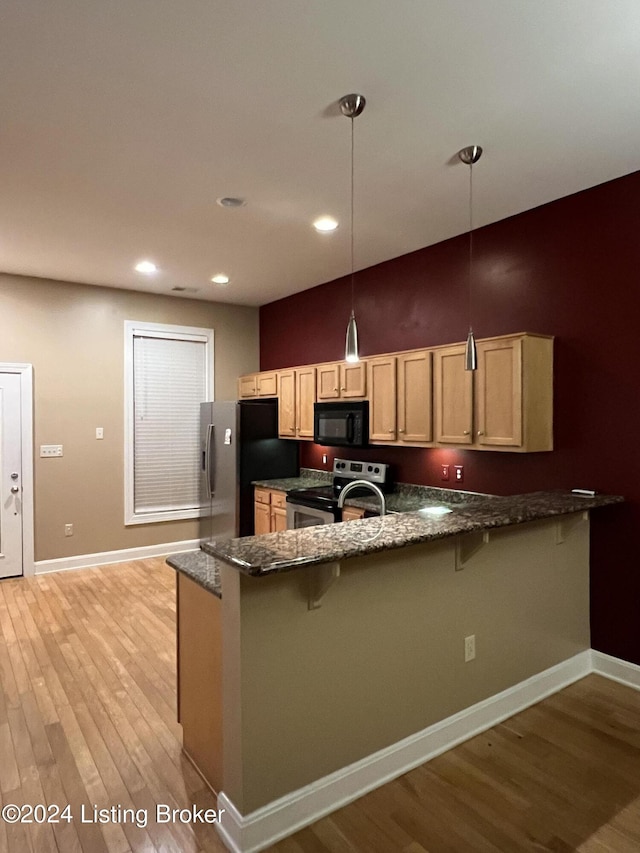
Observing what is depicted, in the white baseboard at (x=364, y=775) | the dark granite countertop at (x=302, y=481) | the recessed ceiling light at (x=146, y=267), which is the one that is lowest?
the white baseboard at (x=364, y=775)

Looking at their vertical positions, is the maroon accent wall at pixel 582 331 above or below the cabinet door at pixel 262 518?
above

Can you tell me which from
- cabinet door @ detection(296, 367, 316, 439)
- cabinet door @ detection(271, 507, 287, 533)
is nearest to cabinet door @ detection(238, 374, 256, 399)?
cabinet door @ detection(296, 367, 316, 439)

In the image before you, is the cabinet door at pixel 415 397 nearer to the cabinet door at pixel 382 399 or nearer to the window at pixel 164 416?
the cabinet door at pixel 382 399

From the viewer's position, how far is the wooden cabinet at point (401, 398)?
151 inches

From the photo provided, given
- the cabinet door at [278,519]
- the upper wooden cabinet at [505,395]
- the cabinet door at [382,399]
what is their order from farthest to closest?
the cabinet door at [278,519] → the cabinet door at [382,399] → the upper wooden cabinet at [505,395]

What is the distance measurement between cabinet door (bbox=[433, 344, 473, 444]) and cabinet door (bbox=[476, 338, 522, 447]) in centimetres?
7

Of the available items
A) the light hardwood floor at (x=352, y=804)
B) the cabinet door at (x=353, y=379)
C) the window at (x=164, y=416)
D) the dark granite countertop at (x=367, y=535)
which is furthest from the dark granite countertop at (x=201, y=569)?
the window at (x=164, y=416)

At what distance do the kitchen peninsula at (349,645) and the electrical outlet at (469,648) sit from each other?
21 mm

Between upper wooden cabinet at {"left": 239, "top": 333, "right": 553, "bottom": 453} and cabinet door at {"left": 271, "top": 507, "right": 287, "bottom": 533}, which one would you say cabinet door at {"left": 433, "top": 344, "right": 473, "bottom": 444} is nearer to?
upper wooden cabinet at {"left": 239, "top": 333, "right": 553, "bottom": 453}

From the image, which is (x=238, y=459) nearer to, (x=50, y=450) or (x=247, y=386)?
(x=247, y=386)

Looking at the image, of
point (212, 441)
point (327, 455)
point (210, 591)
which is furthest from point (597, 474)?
point (212, 441)

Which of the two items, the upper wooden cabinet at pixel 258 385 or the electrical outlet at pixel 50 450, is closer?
the electrical outlet at pixel 50 450

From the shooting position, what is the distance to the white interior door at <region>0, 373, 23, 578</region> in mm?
5070

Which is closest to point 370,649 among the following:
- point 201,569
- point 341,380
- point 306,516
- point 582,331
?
Result: point 201,569
